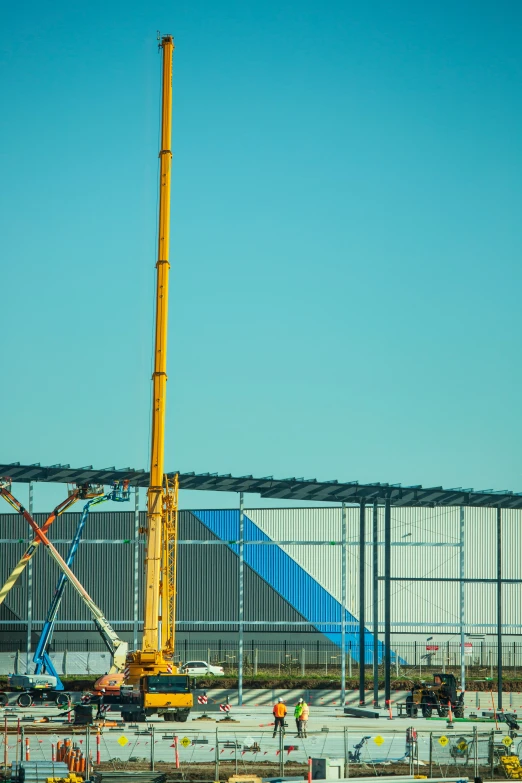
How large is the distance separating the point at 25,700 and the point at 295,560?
21.5 metres

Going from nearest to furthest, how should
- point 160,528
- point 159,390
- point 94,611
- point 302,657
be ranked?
point 160,528
point 159,390
point 94,611
point 302,657

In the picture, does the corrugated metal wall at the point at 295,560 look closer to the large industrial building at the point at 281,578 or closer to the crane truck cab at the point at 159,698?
the large industrial building at the point at 281,578

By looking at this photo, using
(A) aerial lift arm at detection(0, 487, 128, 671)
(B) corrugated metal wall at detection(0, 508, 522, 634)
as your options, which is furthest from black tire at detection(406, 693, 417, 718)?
(B) corrugated metal wall at detection(0, 508, 522, 634)

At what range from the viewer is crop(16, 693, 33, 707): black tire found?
49406 millimetres

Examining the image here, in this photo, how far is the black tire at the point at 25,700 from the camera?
49406mm

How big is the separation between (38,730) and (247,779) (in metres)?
13.6

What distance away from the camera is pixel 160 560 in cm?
4612

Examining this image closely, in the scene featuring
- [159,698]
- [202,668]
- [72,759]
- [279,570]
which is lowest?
[202,668]

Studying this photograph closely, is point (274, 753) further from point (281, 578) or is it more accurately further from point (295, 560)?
point (281, 578)

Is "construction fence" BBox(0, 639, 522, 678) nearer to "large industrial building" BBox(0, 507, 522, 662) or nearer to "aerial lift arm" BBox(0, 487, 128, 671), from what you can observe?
"large industrial building" BBox(0, 507, 522, 662)

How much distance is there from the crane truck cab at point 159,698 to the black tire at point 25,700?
25.7 ft

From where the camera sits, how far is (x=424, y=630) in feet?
214

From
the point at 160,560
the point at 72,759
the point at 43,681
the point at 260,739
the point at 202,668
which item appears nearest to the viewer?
the point at 72,759

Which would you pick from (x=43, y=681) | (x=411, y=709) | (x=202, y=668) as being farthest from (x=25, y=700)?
(x=411, y=709)
